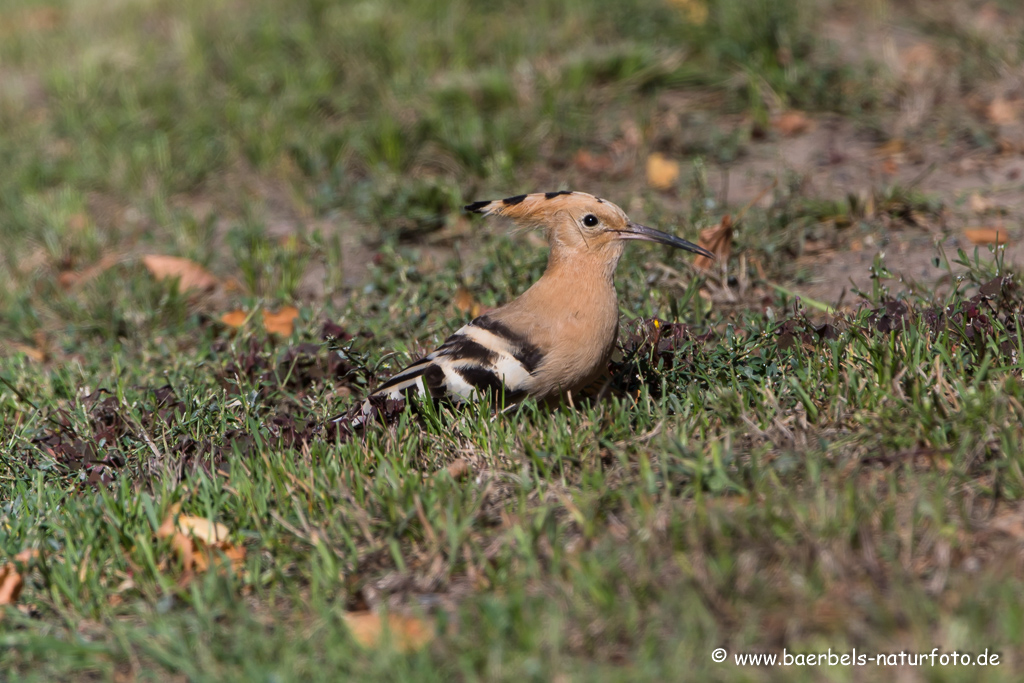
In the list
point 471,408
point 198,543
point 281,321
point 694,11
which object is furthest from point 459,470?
point 694,11

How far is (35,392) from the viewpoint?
12.6 feet

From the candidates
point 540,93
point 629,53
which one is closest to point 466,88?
point 540,93

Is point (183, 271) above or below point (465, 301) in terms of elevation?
above

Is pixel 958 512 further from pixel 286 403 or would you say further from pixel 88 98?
pixel 88 98

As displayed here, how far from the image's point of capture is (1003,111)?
5.09 metres

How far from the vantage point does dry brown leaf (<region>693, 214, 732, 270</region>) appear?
405 cm

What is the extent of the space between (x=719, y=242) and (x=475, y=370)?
1.35 m

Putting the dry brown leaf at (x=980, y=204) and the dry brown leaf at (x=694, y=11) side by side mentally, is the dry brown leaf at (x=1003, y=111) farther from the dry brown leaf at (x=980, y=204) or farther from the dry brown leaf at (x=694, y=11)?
the dry brown leaf at (x=694, y=11)

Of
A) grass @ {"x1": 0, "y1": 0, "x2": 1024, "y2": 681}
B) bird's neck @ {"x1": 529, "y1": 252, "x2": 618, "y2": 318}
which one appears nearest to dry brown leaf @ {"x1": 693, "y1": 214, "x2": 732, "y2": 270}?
grass @ {"x1": 0, "y1": 0, "x2": 1024, "y2": 681}

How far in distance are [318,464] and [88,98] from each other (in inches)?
174

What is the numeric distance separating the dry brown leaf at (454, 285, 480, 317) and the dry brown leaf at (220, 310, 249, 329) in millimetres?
895

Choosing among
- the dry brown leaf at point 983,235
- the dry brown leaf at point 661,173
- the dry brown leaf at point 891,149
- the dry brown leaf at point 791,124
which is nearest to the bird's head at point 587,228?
the dry brown leaf at point 983,235

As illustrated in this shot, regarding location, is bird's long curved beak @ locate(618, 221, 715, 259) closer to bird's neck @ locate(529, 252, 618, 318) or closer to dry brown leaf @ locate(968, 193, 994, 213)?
bird's neck @ locate(529, 252, 618, 318)

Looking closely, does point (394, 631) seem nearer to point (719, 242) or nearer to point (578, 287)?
point (578, 287)
